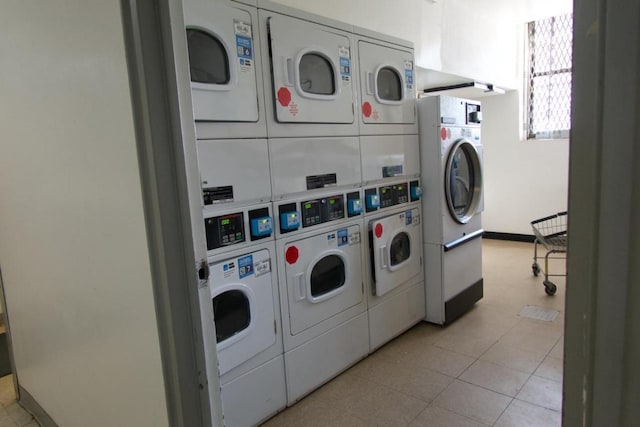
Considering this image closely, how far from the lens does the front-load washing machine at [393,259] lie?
2857 mm

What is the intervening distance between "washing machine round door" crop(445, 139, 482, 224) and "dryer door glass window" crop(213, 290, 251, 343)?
6.47ft

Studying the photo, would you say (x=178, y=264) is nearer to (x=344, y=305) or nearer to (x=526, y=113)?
(x=344, y=305)

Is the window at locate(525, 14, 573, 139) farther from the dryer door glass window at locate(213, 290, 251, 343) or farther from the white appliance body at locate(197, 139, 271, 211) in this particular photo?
the dryer door glass window at locate(213, 290, 251, 343)

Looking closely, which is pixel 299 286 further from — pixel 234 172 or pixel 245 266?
pixel 234 172

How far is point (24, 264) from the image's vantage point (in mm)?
2080

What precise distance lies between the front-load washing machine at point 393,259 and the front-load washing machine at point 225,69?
3.44 feet

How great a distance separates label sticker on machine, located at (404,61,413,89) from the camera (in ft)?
10.3

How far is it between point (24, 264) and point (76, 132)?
1082mm

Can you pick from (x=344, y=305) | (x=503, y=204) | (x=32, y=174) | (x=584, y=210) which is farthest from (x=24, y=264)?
(x=503, y=204)

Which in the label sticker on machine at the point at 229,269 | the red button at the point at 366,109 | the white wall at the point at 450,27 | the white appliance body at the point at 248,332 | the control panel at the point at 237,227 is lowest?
the white appliance body at the point at 248,332

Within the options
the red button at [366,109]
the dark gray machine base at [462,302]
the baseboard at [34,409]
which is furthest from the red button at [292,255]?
the dark gray machine base at [462,302]

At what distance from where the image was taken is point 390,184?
9.84 ft

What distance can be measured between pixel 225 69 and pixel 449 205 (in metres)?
2.03

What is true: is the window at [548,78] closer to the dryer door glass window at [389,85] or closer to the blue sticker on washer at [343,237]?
the dryer door glass window at [389,85]
